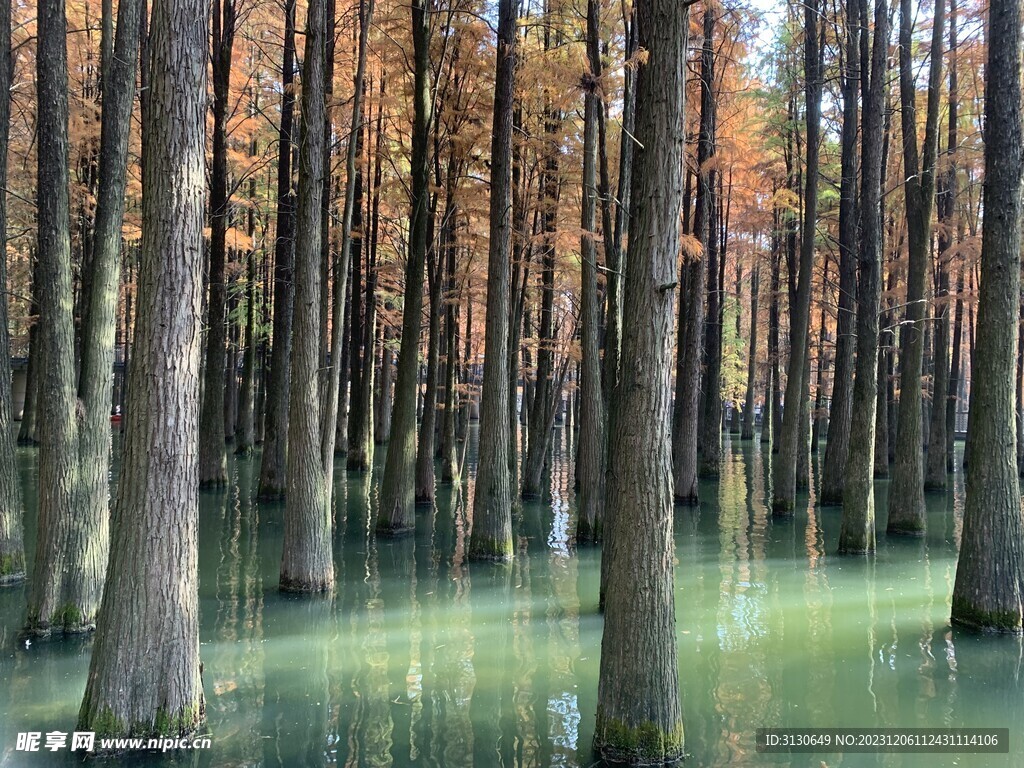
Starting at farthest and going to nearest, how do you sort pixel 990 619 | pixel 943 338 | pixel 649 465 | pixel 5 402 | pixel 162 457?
pixel 943 338
pixel 5 402
pixel 990 619
pixel 162 457
pixel 649 465

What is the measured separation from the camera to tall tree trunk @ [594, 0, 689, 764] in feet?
15.5

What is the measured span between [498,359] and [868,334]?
6036 millimetres

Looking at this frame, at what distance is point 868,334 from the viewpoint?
38.7 feet

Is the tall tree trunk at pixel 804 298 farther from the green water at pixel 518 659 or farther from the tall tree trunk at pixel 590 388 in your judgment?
the tall tree trunk at pixel 590 388

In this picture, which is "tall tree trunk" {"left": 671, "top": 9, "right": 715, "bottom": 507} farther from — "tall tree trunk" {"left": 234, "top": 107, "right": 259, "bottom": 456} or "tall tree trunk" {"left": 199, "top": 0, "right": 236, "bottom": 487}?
"tall tree trunk" {"left": 234, "top": 107, "right": 259, "bottom": 456}

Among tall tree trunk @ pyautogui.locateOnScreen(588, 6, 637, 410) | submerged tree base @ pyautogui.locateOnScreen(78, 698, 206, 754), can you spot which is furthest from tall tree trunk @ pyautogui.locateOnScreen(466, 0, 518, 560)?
submerged tree base @ pyautogui.locateOnScreen(78, 698, 206, 754)

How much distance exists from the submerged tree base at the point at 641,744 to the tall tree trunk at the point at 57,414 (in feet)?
17.8

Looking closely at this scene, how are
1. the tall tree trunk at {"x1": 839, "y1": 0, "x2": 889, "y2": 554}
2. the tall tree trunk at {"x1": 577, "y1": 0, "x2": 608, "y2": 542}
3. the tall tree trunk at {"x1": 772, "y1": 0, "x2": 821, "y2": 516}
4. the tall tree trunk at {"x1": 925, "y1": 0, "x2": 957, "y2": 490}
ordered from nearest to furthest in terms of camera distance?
1. the tall tree trunk at {"x1": 839, "y1": 0, "x2": 889, "y2": 554}
2. the tall tree trunk at {"x1": 577, "y1": 0, "x2": 608, "y2": 542}
3. the tall tree trunk at {"x1": 772, "y1": 0, "x2": 821, "y2": 516}
4. the tall tree trunk at {"x1": 925, "y1": 0, "x2": 957, "y2": 490}

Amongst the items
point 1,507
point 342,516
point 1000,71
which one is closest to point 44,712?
point 1,507

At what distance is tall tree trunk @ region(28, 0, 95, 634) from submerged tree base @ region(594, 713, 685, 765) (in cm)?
542

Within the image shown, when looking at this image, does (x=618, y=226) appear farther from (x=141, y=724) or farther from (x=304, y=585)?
(x=141, y=724)

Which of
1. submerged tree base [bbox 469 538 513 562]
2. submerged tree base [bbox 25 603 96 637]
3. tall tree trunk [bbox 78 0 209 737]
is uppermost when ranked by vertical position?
tall tree trunk [bbox 78 0 209 737]

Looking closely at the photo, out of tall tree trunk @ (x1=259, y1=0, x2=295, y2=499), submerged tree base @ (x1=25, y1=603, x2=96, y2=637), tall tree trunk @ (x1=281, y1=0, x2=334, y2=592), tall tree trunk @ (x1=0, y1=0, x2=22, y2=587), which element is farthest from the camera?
tall tree trunk @ (x1=259, y1=0, x2=295, y2=499)

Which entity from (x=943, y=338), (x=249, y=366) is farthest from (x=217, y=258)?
(x=943, y=338)
